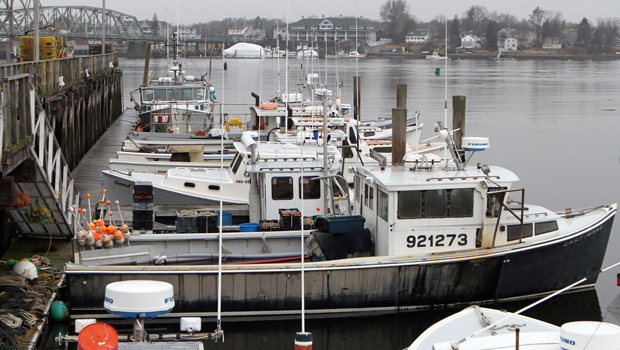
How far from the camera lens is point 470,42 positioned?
172 m

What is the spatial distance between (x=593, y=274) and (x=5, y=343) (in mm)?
9408

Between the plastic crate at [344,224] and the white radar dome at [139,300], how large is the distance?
188 inches

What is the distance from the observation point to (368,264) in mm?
11102

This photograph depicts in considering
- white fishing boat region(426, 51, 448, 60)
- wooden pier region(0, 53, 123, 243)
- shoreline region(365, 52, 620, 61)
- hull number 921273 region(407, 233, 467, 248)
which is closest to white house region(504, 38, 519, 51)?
shoreline region(365, 52, 620, 61)

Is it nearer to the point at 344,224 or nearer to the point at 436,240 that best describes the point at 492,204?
the point at 436,240

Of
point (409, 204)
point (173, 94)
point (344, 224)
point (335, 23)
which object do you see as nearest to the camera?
point (409, 204)

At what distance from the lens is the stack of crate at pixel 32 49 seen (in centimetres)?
2480

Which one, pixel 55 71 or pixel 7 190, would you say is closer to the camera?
pixel 7 190

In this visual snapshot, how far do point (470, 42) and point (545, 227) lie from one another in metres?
166

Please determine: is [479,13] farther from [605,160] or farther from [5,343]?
[5,343]

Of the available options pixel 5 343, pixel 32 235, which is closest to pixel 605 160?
pixel 32 235

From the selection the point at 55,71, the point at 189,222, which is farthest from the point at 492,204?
the point at 55,71

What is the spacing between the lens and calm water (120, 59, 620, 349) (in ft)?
37.2

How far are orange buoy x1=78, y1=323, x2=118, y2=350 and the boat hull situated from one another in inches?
166
